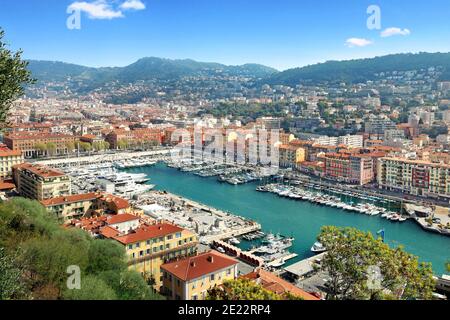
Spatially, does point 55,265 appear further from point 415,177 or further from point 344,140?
point 344,140

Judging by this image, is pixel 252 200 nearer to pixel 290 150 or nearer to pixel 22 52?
pixel 290 150

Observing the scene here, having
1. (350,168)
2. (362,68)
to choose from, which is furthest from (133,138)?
(362,68)

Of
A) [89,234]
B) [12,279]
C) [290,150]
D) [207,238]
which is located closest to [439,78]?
[290,150]

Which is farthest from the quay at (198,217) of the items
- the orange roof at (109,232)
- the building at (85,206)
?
the orange roof at (109,232)

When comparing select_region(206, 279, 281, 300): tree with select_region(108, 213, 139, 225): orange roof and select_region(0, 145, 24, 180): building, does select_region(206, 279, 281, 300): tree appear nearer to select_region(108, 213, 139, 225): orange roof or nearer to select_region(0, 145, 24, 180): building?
select_region(108, 213, 139, 225): orange roof

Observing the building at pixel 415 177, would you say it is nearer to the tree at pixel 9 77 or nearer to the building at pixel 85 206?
the building at pixel 85 206

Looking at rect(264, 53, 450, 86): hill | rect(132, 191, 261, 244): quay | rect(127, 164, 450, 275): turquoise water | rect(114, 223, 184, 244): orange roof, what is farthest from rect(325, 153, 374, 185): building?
rect(264, 53, 450, 86): hill
